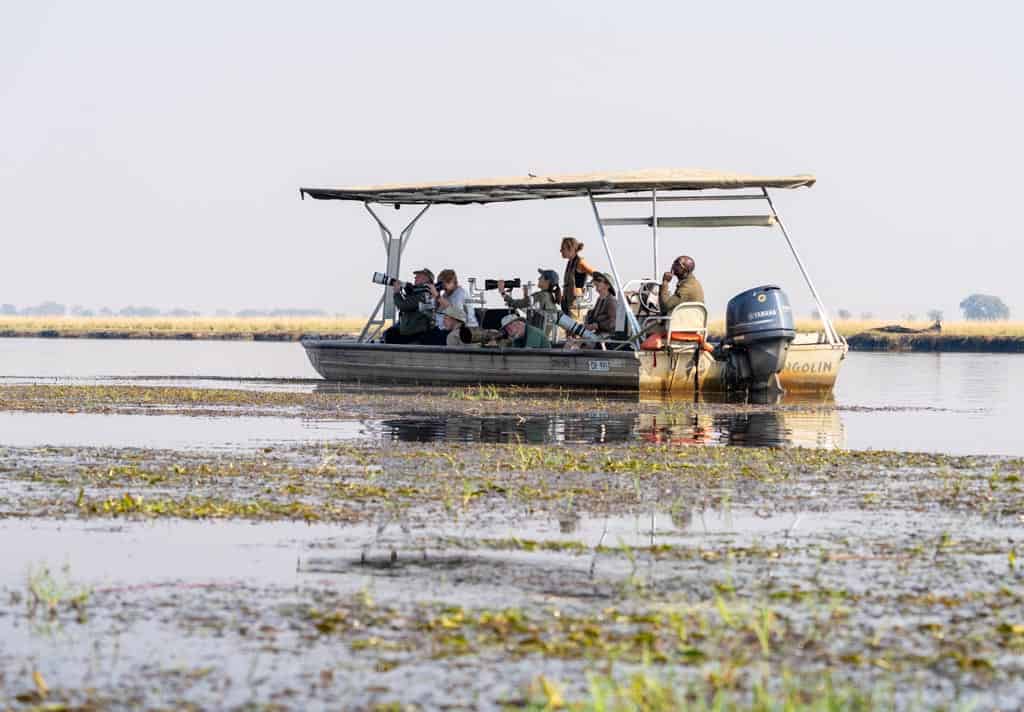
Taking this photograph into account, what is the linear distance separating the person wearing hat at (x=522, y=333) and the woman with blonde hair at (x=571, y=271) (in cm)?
59

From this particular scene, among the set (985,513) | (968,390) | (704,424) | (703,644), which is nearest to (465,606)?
(703,644)

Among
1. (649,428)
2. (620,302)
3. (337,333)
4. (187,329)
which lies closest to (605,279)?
(620,302)

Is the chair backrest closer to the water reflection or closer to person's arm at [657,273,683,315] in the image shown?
person's arm at [657,273,683,315]

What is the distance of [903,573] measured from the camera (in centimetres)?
838

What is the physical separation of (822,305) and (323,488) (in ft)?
51.5

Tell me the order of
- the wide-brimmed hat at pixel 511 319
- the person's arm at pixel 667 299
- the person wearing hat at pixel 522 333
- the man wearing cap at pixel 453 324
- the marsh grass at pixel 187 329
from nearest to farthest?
the person's arm at pixel 667 299, the person wearing hat at pixel 522 333, the wide-brimmed hat at pixel 511 319, the man wearing cap at pixel 453 324, the marsh grass at pixel 187 329

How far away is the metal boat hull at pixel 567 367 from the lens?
79.8 feet

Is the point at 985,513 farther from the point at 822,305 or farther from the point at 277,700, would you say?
the point at 822,305

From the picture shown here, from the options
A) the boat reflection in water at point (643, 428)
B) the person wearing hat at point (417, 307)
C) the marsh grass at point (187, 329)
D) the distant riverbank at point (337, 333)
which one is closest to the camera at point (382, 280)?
the person wearing hat at point (417, 307)

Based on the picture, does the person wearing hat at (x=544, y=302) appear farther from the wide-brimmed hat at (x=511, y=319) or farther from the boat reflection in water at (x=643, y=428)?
the boat reflection in water at (x=643, y=428)

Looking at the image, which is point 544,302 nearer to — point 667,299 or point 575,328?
point 575,328

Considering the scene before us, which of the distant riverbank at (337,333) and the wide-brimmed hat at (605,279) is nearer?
the wide-brimmed hat at (605,279)

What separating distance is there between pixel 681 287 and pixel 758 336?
124 cm

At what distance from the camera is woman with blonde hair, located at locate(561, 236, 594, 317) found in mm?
25844
